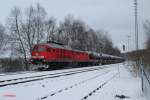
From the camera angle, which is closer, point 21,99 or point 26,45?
point 21,99

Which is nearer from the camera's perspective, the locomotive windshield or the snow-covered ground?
the snow-covered ground

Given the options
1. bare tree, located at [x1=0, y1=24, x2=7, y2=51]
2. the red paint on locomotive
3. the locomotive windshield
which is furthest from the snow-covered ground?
bare tree, located at [x1=0, y1=24, x2=7, y2=51]

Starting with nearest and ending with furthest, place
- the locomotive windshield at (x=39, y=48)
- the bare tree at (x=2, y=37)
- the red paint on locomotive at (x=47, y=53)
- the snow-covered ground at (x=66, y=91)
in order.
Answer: the snow-covered ground at (x=66, y=91) → the red paint on locomotive at (x=47, y=53) → the locomotive windshield at (x=39, y=48) → the bare tree at (x=2, y=37)

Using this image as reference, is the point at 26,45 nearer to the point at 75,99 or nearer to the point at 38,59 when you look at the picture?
the point at 38,59

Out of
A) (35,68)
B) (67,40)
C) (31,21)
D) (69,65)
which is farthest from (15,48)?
(67,40)

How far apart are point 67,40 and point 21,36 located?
3118 cm

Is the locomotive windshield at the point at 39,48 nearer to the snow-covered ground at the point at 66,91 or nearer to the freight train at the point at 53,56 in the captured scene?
the freight train at the point at 53,56

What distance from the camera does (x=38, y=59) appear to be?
3397 centimetres

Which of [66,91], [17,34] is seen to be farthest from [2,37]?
[66,91]

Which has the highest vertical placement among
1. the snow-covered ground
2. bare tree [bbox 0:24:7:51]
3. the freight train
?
bare tree [bbox 0:24:7:51]

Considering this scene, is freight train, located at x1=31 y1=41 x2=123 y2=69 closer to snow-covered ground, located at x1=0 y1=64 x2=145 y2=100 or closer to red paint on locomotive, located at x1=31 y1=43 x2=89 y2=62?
red paint on locomotive, located at x1=31 y1=43 x2=89 y2=62

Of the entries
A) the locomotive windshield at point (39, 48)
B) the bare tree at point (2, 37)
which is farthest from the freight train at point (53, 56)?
the bare tree at point (2, 37)

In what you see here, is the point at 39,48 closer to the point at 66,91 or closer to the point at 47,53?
the point at 47,53

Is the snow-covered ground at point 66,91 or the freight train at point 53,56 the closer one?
the snow-covered ground at point 66,91
